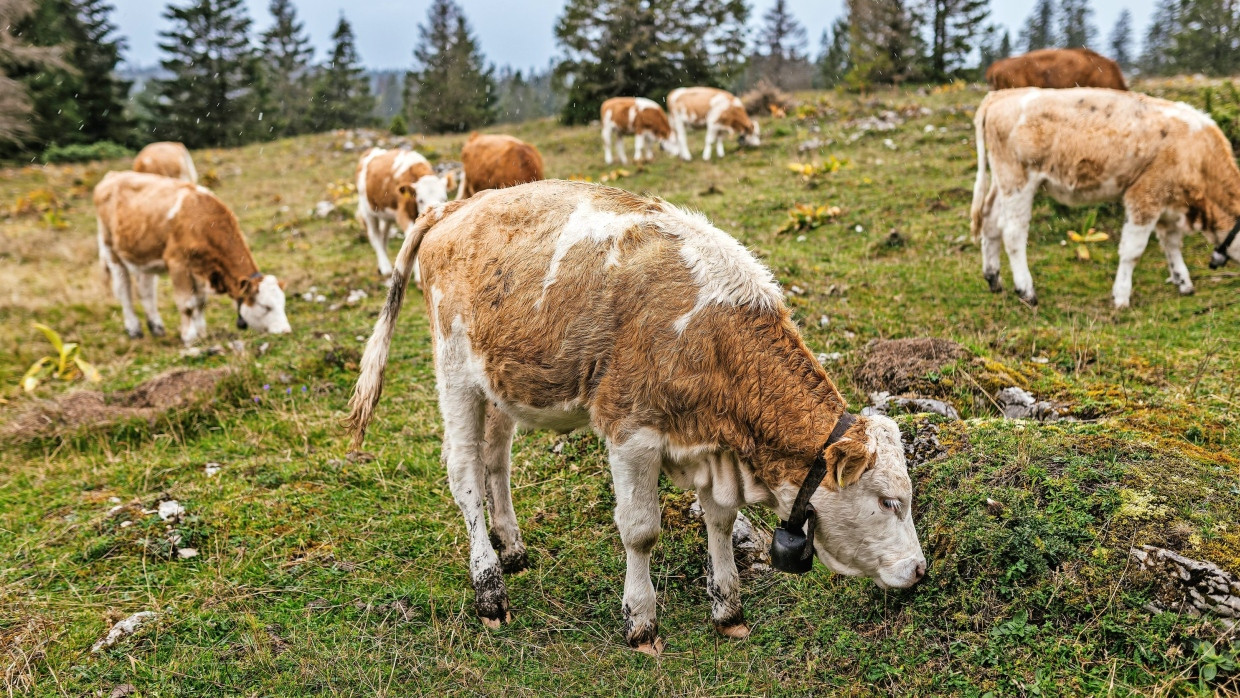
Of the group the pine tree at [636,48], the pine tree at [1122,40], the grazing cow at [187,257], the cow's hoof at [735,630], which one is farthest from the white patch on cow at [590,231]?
the pine tree at [1122,40]

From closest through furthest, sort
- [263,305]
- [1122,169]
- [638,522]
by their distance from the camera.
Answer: [638,522]
[1122,169]
[263,305]

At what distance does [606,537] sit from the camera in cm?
497

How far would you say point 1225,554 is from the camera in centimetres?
327

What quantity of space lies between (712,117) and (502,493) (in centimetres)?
1741

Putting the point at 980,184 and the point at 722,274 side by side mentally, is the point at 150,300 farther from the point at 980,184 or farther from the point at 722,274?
the point at 980,184

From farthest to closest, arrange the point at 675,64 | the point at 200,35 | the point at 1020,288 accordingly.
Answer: the point at 200,35 → the point at 675,64 → the point at 1020,288

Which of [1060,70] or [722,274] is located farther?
[1060,70]

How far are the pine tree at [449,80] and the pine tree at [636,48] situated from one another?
8064mm

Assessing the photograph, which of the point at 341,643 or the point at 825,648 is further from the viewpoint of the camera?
the point at 341,643

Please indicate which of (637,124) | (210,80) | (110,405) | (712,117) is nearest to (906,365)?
(110,405)

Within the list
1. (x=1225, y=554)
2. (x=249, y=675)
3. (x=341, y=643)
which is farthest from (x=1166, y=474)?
(x=249, y=675)

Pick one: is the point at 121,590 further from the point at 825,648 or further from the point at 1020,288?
the point at 1020,288

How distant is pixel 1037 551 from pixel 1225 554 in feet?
2.49

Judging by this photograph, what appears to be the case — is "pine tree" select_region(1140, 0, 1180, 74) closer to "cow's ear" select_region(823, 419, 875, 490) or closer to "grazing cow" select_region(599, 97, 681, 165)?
"grazing cow" select_region(599, 97, 681, 165)
